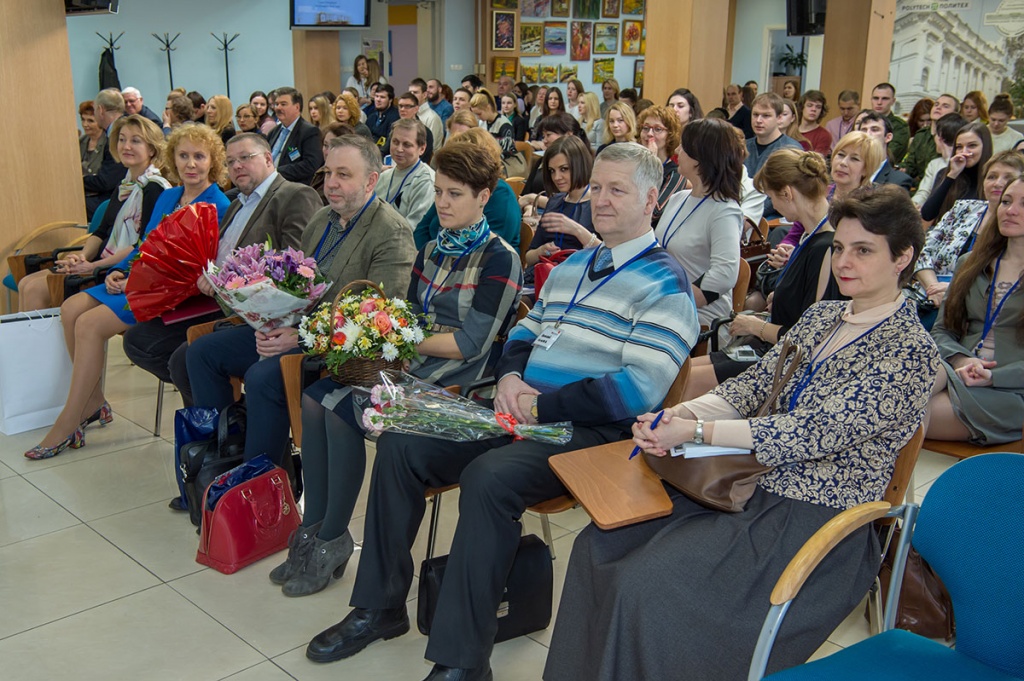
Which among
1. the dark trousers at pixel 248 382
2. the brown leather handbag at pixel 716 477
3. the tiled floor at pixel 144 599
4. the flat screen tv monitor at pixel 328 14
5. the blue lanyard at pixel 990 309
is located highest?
the flat screen tv monitor at pixel 328 14

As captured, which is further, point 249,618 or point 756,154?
point 756,154

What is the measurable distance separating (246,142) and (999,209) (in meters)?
3.03

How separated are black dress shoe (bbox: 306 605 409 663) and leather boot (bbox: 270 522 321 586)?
1.31 feet

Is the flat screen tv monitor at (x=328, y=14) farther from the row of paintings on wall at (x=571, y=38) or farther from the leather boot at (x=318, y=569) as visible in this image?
the leather boot at (x=318, y=569)

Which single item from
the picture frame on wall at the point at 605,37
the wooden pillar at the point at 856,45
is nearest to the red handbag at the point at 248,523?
the wooden pillar at the point at 856,45

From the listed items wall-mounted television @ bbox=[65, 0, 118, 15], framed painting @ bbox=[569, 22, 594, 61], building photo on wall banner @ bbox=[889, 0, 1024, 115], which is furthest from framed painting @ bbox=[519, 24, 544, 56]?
wall-mounted television @ bbox=[65, 0, 118, 15]

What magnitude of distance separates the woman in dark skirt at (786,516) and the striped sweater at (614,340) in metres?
0.23

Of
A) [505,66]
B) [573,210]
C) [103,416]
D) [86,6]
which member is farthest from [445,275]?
[505,66]

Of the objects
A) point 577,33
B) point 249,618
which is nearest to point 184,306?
point 249,618

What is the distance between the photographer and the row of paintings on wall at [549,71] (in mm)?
16625

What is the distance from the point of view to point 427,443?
102 inches

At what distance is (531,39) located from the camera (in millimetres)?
16828

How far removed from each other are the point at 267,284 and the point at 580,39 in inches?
594

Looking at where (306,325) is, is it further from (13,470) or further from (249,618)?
(13,470)
